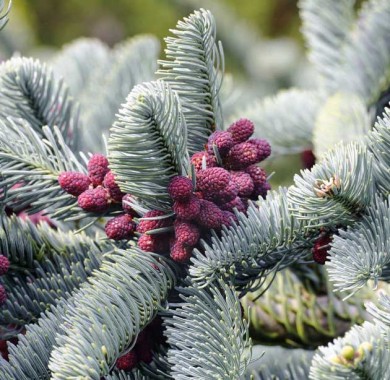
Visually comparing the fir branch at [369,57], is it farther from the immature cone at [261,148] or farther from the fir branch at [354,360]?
the fir branch at [354,360]

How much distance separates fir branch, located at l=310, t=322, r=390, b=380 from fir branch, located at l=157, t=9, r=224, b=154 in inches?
9.6

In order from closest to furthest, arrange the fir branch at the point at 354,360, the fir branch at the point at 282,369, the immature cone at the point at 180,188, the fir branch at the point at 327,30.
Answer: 1. the fir branch at the point at 354,360
2. the immature cone at the point at 180,188
3. the fir branch at the point at 282,369
4. the fir branch at the point at 327,30

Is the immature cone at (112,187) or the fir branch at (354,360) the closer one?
the fir branch at (354,360)

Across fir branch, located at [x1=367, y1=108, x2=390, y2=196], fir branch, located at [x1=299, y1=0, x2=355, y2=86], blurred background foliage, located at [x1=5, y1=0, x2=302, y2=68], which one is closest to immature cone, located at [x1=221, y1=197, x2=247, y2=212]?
fir branch, located at [x1=367, y1=108, x2=390, y2=196]

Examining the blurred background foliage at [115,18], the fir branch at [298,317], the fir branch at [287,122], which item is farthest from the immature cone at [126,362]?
the blurred background foliage at [115,18]

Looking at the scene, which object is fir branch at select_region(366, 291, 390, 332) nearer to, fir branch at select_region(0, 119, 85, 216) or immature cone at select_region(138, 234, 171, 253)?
immature cone at select_region(138, 234, 171, 253)

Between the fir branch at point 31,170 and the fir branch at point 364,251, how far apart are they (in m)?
0.24

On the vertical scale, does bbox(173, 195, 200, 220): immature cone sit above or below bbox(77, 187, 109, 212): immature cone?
below

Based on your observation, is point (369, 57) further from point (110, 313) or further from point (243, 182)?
point (110, 313)

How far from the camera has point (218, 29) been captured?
65.7 inches

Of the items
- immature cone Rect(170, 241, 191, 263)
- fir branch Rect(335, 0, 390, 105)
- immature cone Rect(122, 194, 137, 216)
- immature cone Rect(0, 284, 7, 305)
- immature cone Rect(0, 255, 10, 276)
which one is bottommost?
immature cone Rect(0, 284, 7, 305)

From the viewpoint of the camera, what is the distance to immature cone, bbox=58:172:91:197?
0.56 metres

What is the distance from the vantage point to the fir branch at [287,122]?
1.00m

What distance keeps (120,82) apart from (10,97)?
31 centimetres
